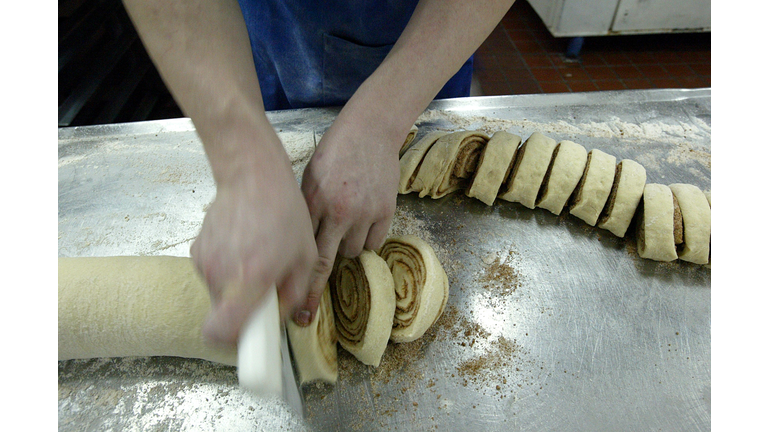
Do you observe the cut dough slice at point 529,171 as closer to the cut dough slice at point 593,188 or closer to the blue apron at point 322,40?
the cut dough slice at point 593,188

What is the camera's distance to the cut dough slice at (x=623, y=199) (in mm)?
1489

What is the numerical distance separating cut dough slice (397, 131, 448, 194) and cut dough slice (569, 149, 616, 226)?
526 millimetres

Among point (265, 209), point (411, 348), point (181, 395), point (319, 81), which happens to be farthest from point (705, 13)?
point (181, 395)

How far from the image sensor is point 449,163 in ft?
5.09

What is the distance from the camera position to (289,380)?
0.90 meters

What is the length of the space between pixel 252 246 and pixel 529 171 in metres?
1.03

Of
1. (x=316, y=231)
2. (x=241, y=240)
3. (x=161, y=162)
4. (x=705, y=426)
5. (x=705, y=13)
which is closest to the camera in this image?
(x=241, y=240)

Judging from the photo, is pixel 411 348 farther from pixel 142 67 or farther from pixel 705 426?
pixel 142 67

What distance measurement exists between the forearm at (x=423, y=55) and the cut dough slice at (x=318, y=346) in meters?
0.53

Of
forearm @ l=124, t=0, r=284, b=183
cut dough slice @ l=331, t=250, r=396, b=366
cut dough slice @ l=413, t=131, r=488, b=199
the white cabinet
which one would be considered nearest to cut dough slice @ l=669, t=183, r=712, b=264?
cut dough slice @ l=413, t=131, r=488, b=199

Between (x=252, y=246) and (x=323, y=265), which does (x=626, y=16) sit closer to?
(x=323, y=265)

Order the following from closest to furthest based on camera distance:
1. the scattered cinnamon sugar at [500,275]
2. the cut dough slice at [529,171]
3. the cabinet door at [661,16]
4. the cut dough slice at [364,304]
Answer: the cut dough slice at [364,304] → the scattered cinnamon sugar at [500,275] → the cut dough slice at [529,171] → the cabinet door at [661,16]

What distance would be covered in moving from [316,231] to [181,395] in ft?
1.97

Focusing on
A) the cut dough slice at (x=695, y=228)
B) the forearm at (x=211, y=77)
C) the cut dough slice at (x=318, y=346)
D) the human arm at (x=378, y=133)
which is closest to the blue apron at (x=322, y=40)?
the human arm at (x=378, y=133)
